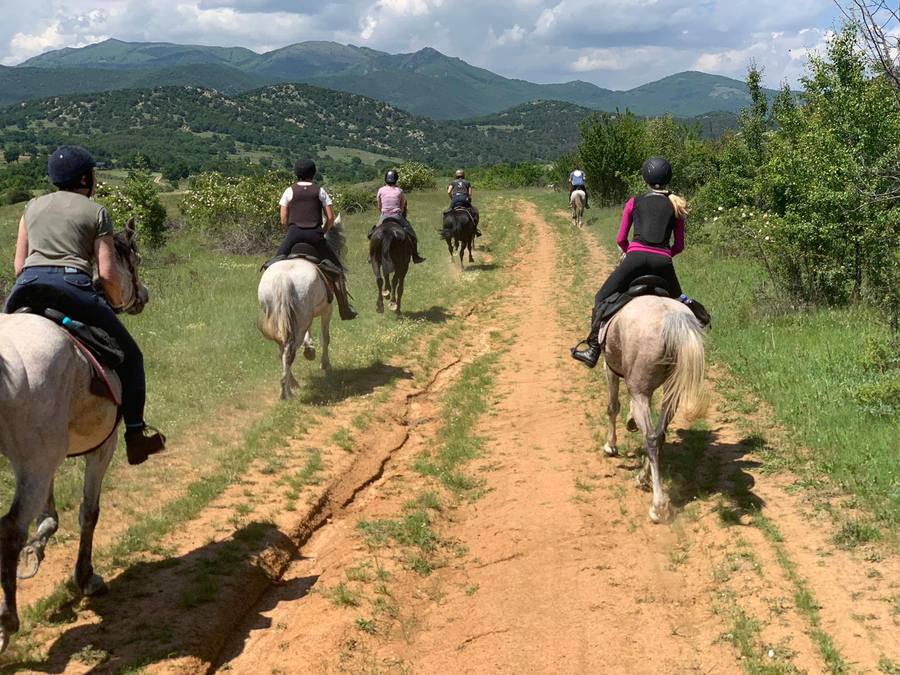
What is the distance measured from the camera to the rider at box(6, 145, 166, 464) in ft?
16.3

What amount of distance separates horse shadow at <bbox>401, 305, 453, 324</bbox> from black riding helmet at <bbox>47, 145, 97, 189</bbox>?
10045 millimetres

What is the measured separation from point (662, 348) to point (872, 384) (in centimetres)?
319

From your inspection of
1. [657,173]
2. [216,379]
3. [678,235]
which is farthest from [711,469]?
[216,379]

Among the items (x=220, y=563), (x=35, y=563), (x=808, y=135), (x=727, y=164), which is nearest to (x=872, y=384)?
(x=808, y=135)

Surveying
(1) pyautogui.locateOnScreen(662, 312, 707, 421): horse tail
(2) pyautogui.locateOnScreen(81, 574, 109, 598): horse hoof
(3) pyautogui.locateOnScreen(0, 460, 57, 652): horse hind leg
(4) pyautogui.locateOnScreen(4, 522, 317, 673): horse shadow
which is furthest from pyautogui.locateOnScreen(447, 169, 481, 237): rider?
(3) pyautogui.locateOnScreen(0, 460, 57, 652): horse hind leg

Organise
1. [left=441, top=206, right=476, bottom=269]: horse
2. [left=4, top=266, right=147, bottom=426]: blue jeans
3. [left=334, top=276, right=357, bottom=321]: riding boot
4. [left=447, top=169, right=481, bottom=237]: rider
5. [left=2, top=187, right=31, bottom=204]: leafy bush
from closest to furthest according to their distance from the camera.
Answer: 1. [left=4, top=266, right=147, bottom=426]: blue jeans
2. [left=334, top=276, right=357, bottom=321]: riding boot
3. [left=441, top=206, right=476, bottom=269]: horse
4. [left=447, top=169, right=481, bottom=237]: rider
5. [left=2, top=187, right=31, bottom=204]: leafy bush

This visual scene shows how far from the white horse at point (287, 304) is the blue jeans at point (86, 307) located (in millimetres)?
4120

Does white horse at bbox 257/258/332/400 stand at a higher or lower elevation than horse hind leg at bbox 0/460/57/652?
higher

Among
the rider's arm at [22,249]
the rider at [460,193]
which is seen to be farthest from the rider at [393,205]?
the rider's arm at [22,249]

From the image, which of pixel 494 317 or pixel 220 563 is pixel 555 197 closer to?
pixel 494 317

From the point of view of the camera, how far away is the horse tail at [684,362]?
663 cm

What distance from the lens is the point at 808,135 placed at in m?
11.7

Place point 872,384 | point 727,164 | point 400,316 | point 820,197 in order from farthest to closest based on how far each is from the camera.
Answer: point 727,164 → point 400,316 → point 820,197 → point 872,384

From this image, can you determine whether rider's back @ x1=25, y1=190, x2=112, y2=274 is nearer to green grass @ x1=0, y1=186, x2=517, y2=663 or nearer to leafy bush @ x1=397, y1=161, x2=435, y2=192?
green grass @ x1=0, y1=186, x2=517, y2=663
